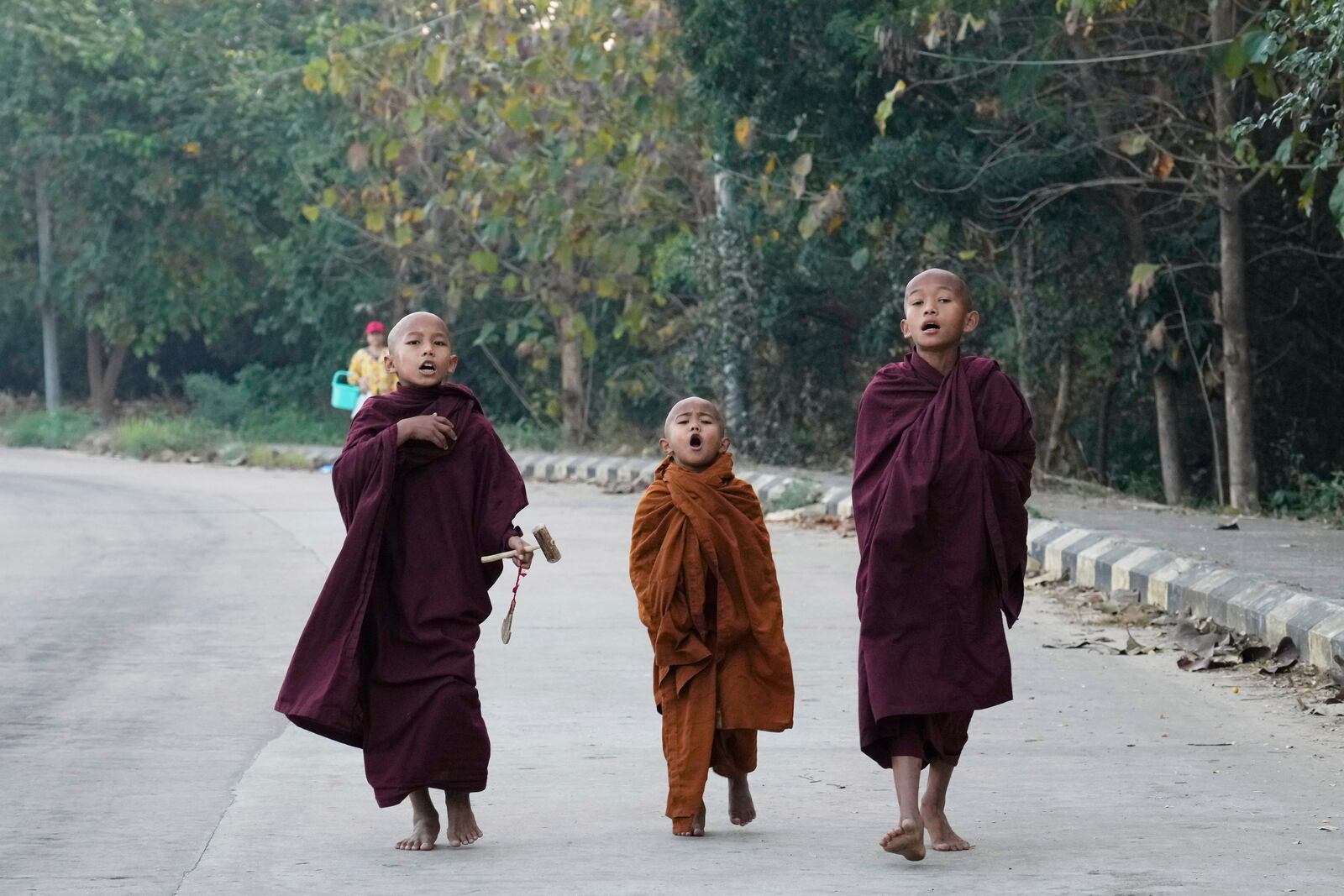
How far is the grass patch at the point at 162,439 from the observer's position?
89.4ft

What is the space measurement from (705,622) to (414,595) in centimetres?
89

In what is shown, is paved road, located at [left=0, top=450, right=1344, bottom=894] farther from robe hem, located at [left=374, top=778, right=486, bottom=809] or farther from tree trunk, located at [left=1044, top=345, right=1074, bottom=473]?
tree trunk, located at [left=1044, top=345, right=1074, bottom=473]

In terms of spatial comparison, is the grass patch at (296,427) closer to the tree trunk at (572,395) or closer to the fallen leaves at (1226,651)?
the tree trunk at (572,395)

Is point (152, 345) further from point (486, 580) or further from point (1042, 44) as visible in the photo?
point (486, 580)

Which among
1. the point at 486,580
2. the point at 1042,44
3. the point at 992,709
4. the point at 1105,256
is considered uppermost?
the point at 1042,44

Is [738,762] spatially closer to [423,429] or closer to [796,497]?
[423,429]

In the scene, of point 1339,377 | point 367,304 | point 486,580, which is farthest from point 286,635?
point 367,304

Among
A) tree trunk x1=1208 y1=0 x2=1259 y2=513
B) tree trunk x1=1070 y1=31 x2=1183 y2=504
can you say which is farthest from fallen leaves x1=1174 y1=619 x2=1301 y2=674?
tree trunk x1=1070 y1=31 x2=1183 y2=504

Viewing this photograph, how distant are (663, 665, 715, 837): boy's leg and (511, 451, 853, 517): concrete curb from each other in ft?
32.9

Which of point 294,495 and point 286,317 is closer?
point 294,495

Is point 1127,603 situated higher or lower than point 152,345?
lower

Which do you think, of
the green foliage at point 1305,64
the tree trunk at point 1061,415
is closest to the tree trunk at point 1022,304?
the tree trunk at point 1061,415

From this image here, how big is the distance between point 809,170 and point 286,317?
15529mm

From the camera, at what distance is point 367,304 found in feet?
89.5
